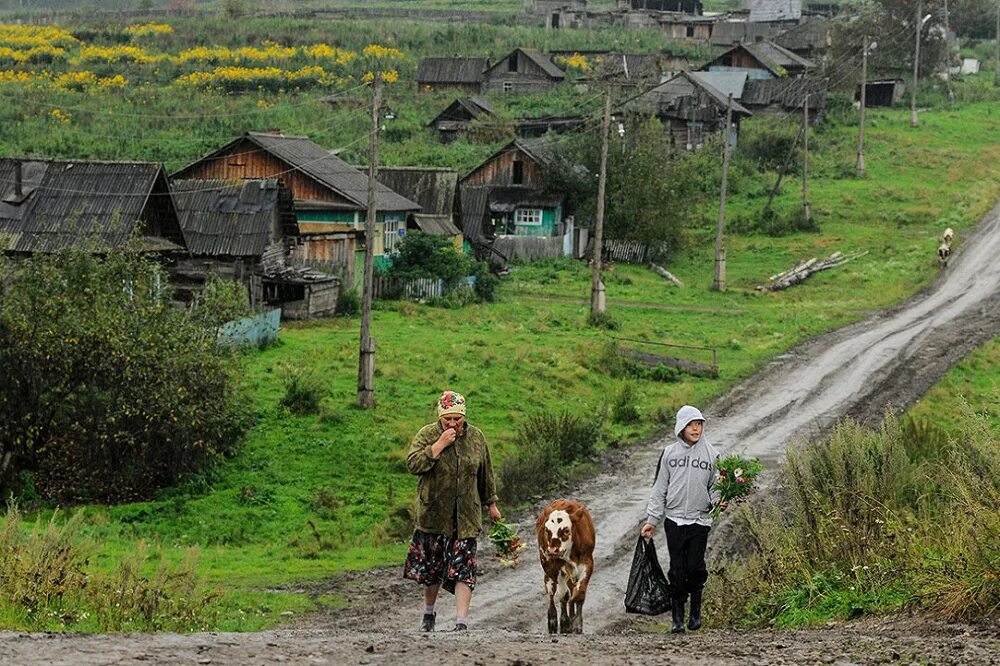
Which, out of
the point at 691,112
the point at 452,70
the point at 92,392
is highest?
the point at 452,70

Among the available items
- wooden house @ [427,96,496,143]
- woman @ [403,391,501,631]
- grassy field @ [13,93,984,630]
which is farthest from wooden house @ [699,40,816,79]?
woman @ [403,391,501,631]

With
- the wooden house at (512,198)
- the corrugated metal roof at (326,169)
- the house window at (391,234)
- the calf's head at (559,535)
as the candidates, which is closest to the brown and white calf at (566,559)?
the calf's head at (559,535)

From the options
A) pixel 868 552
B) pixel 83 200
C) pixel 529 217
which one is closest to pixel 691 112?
pixel 529 217

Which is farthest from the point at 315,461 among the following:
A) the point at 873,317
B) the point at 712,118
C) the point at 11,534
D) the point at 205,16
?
the point at 205,16

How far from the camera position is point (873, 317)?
128 ft

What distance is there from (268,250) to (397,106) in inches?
1788

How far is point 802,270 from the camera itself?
47000 mm

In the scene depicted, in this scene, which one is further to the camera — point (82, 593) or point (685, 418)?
point (82, 593)

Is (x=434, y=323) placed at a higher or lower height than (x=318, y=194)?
lower

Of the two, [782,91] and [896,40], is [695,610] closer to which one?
[782,91]

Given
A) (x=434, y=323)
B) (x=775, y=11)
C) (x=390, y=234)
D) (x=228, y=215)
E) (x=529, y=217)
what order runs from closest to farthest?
(x=434, y=323) → (x=228, y=215) → (x=390, y=234) → (x=529, y=217) → (x=775, y=11)

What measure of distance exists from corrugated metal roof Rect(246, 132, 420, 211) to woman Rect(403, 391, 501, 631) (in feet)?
108

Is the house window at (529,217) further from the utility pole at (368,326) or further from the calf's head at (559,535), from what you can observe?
the calf's head at (559,535)

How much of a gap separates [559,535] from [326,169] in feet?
119
